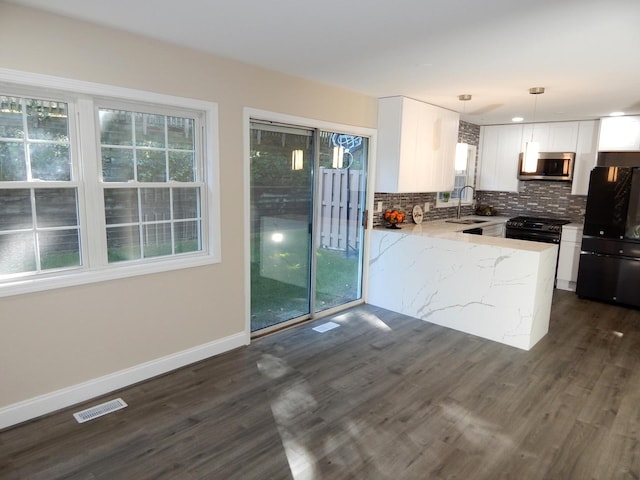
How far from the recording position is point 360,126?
449 centimetres

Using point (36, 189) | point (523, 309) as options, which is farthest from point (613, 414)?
point (36, 189)

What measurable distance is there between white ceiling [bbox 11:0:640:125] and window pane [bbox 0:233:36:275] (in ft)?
4.40

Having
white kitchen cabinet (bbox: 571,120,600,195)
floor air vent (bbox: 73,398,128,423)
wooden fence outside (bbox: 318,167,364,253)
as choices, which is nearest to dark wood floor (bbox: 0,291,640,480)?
floor air vent (bbox: 73,398,128,423)

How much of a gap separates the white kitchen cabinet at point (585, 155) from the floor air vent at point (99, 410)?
243 inches

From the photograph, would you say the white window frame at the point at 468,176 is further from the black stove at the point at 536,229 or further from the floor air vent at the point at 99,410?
the floor air vent at the point at 99,410

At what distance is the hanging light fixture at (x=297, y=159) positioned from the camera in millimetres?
4004

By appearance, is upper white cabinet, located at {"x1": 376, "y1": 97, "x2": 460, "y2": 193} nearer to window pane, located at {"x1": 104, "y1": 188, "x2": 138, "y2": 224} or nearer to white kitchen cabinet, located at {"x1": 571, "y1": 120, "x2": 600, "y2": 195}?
white kitchen cabinet, located at {"x1": 571, "y1": 120, "x2": 600, "y2": 195}

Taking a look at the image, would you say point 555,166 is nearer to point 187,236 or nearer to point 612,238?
point 612,238

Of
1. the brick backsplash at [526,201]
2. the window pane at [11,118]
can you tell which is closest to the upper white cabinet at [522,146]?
the brick backsplash at [526,201]

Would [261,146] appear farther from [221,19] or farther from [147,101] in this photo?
[221,19]

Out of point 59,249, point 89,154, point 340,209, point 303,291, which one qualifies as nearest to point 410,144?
point 340,209

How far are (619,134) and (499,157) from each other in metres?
1.58

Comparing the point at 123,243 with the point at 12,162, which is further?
the point at 123,243

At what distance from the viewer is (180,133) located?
314 cm
